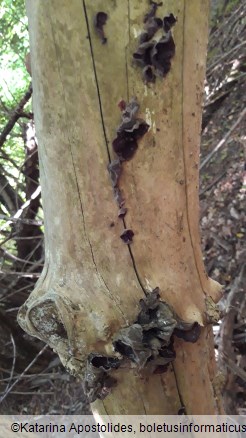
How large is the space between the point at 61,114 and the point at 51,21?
6.4 inches

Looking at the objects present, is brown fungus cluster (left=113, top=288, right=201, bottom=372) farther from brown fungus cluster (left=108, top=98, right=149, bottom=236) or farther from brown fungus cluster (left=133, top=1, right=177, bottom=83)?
brown fungus cluster (left=133, top=1, right=177, bottom=83)

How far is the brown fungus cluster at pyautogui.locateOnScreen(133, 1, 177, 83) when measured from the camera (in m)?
0.82

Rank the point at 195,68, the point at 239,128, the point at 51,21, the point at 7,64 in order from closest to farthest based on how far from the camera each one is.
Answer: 1. the point at 51,21
2. the point at 195,68
3. the point at 7,64
4. the point at 239,128

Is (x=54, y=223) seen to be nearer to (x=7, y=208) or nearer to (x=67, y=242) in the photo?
(x=67, y=242)

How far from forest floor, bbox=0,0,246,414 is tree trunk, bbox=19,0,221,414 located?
4.45 ft

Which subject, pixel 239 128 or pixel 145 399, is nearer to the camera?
pixel 145 399

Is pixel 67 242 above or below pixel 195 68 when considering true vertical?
below

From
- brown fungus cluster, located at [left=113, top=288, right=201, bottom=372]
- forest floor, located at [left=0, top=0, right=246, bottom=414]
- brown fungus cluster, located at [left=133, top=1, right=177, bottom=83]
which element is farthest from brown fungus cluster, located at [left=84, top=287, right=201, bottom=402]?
forest floor, located at [left=0, top=0, right=246, bottom=414]

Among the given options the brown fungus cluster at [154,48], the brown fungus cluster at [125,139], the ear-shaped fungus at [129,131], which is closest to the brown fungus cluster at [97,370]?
the brown fungus cluster at [125,139]

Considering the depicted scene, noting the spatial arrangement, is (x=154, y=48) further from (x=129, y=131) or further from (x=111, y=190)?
(x=111, y=190)

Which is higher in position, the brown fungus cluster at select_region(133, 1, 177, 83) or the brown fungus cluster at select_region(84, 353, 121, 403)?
the brown fungus cluster at select_region(133, 1, 177, 83)

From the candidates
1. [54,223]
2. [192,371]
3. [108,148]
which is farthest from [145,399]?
[108,148]

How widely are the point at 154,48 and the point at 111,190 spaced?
275 mm

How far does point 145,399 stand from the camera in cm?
96
